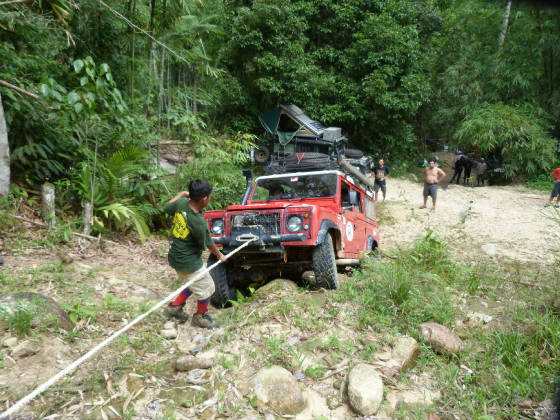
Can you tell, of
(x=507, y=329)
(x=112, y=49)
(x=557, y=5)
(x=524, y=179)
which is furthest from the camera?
(x=524, y=179)

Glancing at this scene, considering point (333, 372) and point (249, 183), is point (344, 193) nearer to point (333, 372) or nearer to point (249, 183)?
point (249, 183)

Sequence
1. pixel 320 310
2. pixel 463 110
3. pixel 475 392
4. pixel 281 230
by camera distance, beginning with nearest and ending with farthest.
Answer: pixel 475 392 < pixel 320 310 < pixel 281 230 < pixel 463 110

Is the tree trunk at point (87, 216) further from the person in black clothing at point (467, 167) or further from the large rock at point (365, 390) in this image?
the person in black clothing at point (467, 167)

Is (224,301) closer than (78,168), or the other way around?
(224,301)

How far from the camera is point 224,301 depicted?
4.40 metres

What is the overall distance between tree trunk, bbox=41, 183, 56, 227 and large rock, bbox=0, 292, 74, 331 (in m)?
2.90

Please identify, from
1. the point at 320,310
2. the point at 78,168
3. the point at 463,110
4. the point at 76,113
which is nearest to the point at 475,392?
the point at 320,310

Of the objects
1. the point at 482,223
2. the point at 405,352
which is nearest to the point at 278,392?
the point at 405,352

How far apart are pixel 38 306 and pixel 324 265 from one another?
293 centimetres

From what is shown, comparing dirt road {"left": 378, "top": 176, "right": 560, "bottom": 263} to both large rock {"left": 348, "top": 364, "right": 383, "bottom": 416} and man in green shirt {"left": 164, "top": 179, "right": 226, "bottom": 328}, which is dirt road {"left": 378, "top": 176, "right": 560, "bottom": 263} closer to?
large rock {"left": 348, "top": 364, "right": 383, "bottom": 416}

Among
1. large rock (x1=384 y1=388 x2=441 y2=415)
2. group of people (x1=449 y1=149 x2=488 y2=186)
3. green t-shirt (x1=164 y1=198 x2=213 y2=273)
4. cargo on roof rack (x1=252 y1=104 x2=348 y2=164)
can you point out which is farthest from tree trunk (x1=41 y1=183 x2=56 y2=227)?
group of people (x1=449 y1=149 x2=488 y2=186)

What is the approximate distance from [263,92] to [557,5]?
1819 centimetres

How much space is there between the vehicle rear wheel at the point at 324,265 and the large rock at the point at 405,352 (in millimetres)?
1243

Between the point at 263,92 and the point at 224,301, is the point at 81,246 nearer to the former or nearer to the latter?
the point at 224,301
